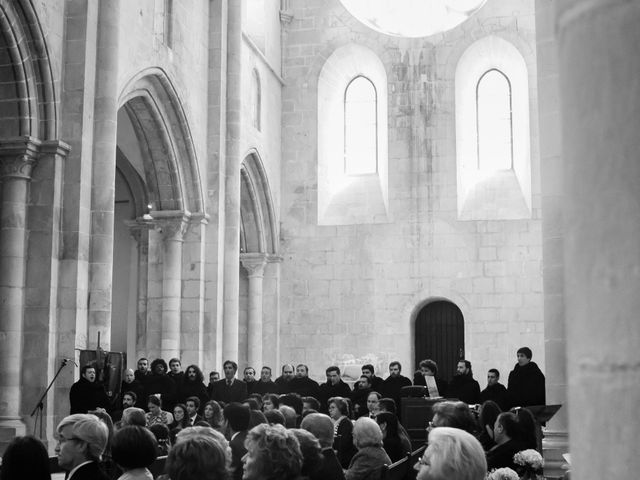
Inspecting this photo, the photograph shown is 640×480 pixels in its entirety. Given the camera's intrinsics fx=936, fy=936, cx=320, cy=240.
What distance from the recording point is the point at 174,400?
13.0 m

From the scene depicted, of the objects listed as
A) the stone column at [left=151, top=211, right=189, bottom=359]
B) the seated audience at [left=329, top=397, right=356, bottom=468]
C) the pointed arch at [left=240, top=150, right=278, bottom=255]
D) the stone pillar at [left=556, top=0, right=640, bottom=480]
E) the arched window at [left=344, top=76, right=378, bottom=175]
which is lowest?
the seated audience at [left=329, top=397, right=356, bottom=468]

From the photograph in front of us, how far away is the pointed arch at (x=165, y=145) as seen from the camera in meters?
16.0

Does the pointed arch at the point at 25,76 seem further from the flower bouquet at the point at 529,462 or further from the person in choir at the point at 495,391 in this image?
the flower bouquet at the point at 529,462

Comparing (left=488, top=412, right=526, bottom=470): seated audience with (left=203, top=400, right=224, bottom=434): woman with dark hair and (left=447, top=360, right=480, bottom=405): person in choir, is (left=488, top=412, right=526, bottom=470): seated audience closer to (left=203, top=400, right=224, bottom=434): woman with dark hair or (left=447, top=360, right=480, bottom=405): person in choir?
(left=203, top=400, right=224, bottom=434): woman with dark hair

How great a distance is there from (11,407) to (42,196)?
2.74 metres

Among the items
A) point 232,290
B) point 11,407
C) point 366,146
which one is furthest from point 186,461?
point 366,146

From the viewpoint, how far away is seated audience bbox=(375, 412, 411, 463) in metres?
7.17

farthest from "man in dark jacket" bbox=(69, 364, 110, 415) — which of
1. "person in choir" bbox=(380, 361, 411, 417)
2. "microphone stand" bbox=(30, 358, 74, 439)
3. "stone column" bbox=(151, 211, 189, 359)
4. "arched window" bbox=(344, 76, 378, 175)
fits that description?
"arched window" bbox=(344, 76, 378, 175)

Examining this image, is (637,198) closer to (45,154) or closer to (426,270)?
(45,154)

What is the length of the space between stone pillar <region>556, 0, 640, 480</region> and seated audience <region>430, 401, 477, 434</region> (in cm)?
453

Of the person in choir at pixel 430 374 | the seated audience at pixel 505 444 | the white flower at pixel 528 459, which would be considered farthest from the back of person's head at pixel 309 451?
the person in choir at pixel 430 374

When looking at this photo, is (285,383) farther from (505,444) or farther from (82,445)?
(82,445)

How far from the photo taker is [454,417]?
239 inches

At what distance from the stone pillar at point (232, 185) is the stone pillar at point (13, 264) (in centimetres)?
601
